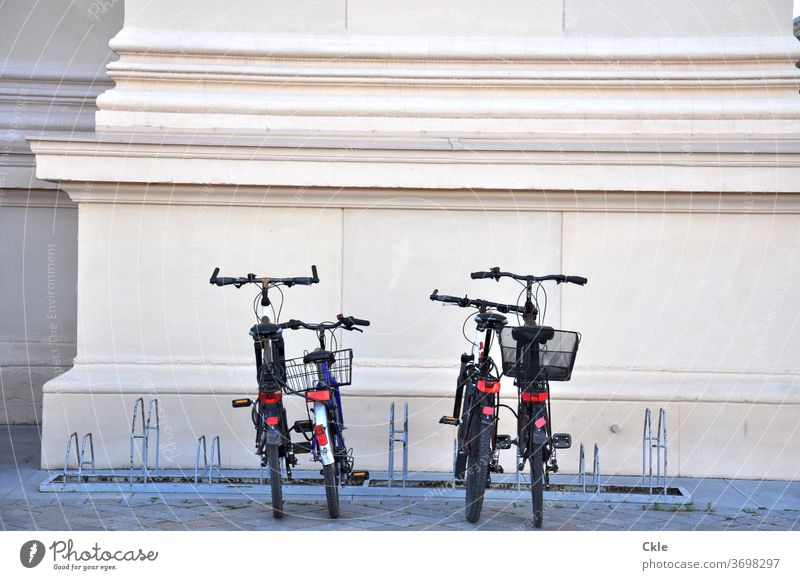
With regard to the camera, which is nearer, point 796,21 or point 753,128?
point 753,128

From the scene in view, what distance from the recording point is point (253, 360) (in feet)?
27.8

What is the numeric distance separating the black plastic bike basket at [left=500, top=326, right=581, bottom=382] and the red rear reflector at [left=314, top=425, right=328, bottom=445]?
3.66 feet

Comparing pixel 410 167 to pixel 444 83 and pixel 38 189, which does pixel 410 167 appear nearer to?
pixel 444 83

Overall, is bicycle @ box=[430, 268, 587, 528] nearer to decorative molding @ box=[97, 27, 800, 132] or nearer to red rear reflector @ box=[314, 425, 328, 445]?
red rear reflector @ box=[314, 425, 328, 445]

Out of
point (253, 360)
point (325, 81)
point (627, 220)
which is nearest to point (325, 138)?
point (325, 81)

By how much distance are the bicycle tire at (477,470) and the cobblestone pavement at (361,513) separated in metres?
0.11

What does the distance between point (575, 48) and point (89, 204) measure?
151 inches

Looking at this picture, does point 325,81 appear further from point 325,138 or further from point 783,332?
point 783,332

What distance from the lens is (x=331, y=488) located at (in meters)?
6.71

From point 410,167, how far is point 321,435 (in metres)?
2.51

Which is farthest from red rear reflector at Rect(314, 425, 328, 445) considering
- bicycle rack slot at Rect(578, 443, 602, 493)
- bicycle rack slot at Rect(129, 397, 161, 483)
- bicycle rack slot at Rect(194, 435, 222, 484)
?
Answer: bicycle rack slot at Rect(578, 443, 602, 493)

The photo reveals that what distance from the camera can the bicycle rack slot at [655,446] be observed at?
300 inches

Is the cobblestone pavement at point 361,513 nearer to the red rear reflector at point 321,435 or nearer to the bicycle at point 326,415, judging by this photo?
the bicycle at point 326,415

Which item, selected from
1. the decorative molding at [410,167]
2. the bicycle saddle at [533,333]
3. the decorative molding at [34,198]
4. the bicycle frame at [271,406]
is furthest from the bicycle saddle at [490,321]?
the decorative molding at [34,198]
